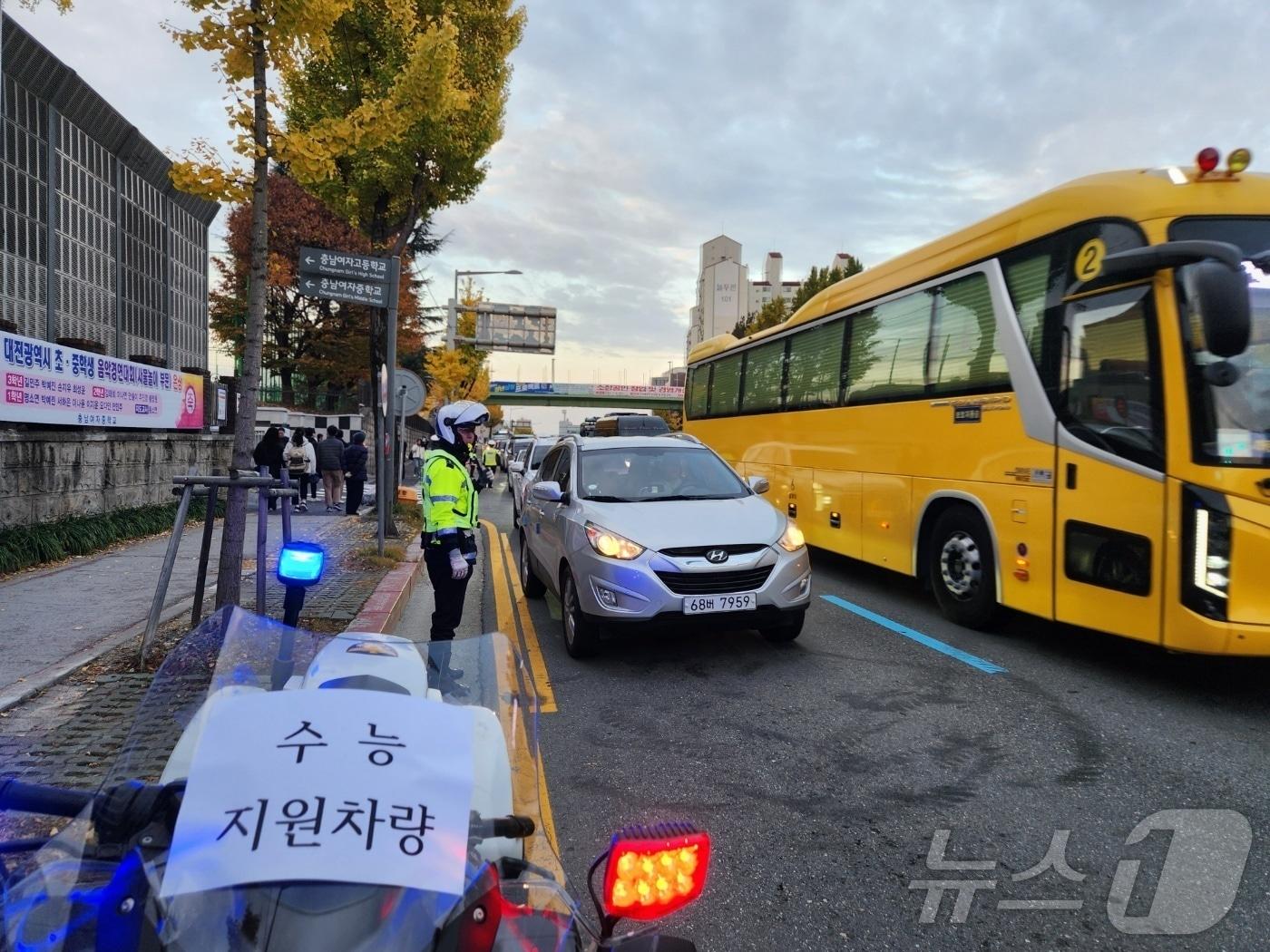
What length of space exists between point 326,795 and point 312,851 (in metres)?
0.10

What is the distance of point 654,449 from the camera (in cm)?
708

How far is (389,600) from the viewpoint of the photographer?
723 centimetres

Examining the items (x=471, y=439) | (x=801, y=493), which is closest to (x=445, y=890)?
(x=471, y=439)

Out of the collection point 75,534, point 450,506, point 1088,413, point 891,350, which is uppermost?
point 891,350

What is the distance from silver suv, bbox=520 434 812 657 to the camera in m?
5.32

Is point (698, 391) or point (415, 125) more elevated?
point (415, 125)

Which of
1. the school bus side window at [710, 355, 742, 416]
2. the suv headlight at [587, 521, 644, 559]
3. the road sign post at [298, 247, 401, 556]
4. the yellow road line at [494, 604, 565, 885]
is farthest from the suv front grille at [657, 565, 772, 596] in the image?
the school bus side window at [710, 355, 742, 416]

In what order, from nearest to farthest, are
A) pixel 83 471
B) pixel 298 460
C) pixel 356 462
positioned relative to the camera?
pixel 83 471 < pixel 356 462 < pixel 298 460

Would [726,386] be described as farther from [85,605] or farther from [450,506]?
[85,605]

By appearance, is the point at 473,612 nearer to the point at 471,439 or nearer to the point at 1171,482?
the point at 471,439

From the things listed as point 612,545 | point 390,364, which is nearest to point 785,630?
point 612,545

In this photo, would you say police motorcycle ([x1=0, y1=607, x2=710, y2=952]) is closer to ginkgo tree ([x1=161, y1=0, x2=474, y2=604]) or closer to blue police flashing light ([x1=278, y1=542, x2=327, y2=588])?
blue police flashing light ([x1=278, y1=542, x2=327, y2=588])

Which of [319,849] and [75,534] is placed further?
[75,534]

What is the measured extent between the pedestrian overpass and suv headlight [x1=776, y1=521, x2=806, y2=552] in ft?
234
